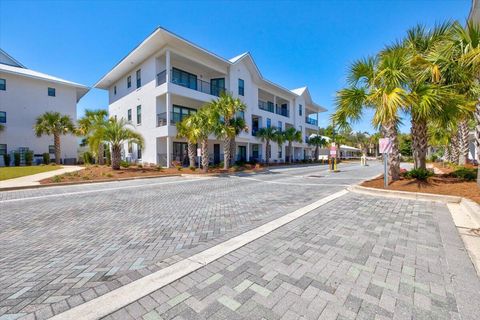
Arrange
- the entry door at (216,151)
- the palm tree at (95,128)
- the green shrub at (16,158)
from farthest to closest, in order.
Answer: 1. the entry door at (216,151)
2. the green shrub at (16,158)
3. the palm tree at (95,128)

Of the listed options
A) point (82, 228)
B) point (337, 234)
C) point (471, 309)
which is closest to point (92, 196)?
point (82, 228)

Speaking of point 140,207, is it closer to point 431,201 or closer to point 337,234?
point 337,234

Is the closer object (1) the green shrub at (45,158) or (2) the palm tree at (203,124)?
(2) the palm tree at (203,124)

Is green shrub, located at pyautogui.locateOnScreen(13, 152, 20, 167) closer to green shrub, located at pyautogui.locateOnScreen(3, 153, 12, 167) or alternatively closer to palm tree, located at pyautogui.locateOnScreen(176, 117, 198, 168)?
green shrub, located at pyautogui.locateOnScreen(3, 153, 12, 167)

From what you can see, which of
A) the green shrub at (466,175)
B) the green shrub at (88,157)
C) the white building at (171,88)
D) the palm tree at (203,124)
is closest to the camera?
the green shrub at (466,175)

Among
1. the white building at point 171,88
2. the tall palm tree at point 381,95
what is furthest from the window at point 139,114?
the tall palm tree at point 381,95

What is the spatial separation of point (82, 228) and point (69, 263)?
2.06 m

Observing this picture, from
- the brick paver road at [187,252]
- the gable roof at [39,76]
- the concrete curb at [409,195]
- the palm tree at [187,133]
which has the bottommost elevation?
the brick paver road at [187,252]

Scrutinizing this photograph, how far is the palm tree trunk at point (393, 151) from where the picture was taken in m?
9.97

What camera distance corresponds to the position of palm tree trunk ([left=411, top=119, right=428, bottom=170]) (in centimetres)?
1045

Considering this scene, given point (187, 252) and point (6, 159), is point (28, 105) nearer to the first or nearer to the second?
point (6, 159)

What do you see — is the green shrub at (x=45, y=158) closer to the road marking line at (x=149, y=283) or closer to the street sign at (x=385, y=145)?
the road marking line at (x=149, y=283)

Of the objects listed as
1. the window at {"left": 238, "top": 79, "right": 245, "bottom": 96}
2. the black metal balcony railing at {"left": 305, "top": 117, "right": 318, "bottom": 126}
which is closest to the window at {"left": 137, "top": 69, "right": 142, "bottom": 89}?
the window at {"left": 238, "top": 79, "right": 245, "bottom": 96}

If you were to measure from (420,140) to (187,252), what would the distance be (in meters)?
12.1
